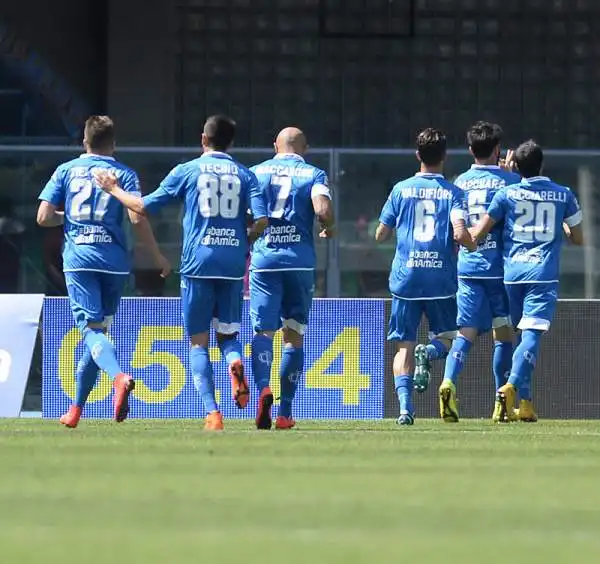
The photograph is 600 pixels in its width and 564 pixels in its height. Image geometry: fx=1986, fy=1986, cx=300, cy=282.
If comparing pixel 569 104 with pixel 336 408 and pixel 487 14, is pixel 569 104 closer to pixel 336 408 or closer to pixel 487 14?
pixel 487 14

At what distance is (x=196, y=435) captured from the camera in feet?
37.0

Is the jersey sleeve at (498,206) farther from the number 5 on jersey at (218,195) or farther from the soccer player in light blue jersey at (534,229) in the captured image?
the number 5 on jersey at (218,195)

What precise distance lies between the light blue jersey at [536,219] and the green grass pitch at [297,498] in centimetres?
216

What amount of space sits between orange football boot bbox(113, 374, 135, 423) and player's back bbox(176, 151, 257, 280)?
2.68ft

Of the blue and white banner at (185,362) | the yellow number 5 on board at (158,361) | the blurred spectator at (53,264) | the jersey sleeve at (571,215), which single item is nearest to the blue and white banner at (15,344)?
the blue and white banner at (185,362)

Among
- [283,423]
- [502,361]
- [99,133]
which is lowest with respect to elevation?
[283,423]

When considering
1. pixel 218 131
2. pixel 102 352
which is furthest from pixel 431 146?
pixel 102 352

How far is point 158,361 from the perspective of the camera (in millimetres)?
15312

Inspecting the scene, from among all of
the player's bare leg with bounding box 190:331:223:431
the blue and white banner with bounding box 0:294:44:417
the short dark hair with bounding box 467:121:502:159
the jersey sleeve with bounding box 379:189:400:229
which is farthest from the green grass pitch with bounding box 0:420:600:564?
the blue and white banner with bounding box 0:294:44:417

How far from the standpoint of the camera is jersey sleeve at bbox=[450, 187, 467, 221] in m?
12.9

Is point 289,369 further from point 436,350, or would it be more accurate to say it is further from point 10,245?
point 10,245

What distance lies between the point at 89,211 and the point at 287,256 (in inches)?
50.2

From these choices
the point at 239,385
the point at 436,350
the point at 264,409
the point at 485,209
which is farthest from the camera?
the point at 485,209

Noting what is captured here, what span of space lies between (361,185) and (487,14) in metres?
7.17
